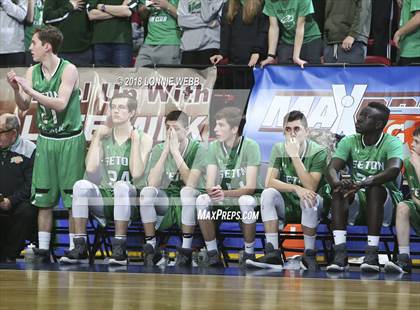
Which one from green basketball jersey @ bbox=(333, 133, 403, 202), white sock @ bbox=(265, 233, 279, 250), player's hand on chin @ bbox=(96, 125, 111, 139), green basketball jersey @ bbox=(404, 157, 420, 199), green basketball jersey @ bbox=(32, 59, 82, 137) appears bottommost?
white sock @ bbox=(265, 233, 279, 250)

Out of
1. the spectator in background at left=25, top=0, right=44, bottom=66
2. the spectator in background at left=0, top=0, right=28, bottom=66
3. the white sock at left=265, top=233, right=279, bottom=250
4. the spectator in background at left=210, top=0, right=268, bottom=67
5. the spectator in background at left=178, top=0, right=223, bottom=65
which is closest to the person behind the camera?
the white sock at left=265, top=233, right=279, bottom=250

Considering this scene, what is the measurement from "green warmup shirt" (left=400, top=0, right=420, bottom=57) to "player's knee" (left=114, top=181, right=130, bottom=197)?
9.58 ft

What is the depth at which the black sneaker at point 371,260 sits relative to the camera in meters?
9.37

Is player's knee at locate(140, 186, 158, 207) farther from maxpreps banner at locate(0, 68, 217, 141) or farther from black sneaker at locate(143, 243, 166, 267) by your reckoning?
maxpreps banner at locate(0, 68, 217, 141)

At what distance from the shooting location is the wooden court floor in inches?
241

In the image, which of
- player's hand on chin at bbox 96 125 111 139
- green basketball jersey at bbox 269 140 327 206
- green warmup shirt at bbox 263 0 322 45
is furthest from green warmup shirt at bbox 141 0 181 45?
green basketball jersey at bbox 269 140 327 206

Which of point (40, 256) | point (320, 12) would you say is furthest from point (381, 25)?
point (40, 256)

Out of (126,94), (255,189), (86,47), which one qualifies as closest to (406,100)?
(255,189)

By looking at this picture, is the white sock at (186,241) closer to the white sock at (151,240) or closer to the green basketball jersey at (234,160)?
the white sock at (151,240)

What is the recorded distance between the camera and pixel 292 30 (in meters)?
10.6

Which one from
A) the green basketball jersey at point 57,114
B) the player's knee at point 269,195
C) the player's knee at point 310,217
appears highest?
the green basketball jersey at point 57,114

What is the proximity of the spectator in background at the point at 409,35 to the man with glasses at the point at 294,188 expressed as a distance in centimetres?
121

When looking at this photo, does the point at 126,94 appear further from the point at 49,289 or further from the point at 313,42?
the point at 49,289

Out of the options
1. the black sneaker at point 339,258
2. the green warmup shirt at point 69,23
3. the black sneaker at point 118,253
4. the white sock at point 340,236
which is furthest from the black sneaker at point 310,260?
the green warmup shirt at point 69,23
